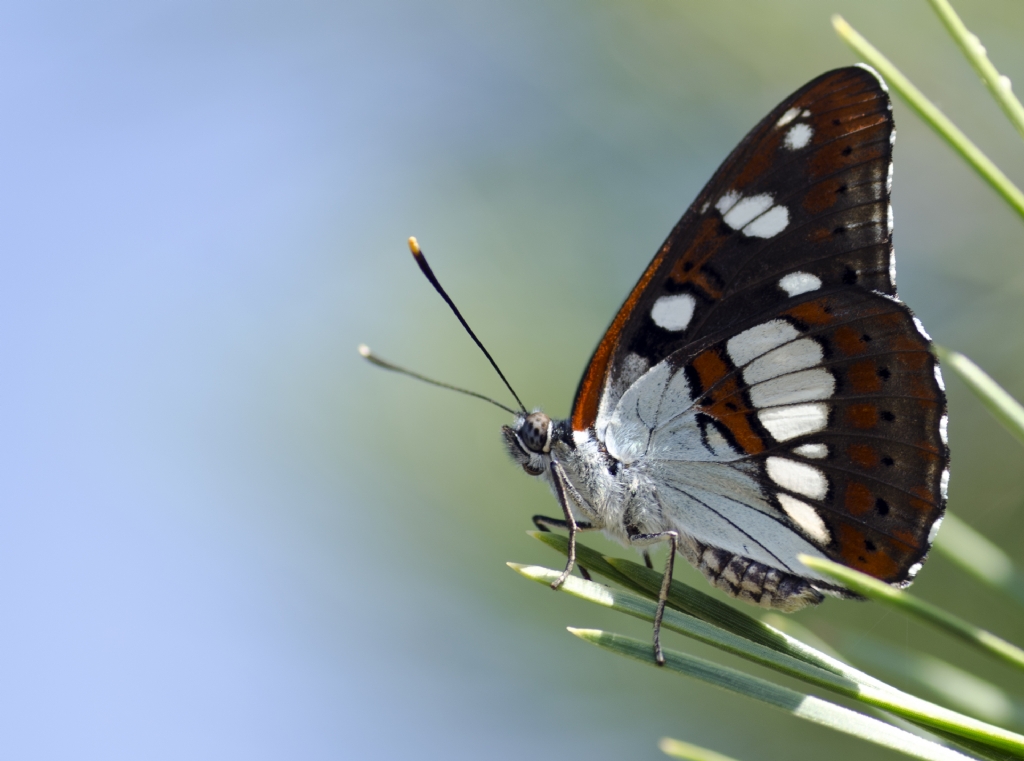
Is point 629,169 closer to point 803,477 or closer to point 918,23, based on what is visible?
point 918,23

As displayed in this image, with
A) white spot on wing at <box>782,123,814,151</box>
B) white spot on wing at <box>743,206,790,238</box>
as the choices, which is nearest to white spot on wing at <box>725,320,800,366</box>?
white spot on wing at <box>743,206,790,238</box>

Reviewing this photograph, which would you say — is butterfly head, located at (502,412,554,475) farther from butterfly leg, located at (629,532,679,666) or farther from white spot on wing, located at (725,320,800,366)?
white spot on wing, located at (725,320,800,366)

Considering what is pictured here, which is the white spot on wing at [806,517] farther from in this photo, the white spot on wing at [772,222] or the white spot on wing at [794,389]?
the white spot on wing at [772,222]

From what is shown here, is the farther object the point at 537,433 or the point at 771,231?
the point at 537,433

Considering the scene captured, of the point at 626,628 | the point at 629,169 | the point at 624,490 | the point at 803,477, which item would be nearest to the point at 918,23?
the point at 629,169

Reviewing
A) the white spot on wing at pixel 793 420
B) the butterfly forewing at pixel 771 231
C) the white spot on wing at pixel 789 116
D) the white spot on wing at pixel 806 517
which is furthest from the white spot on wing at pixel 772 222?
the white spot on wing at pixel 806 517

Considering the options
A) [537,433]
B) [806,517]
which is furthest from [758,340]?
[537,433]

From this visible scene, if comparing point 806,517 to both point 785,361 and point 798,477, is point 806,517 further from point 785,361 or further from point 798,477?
point 785,361
